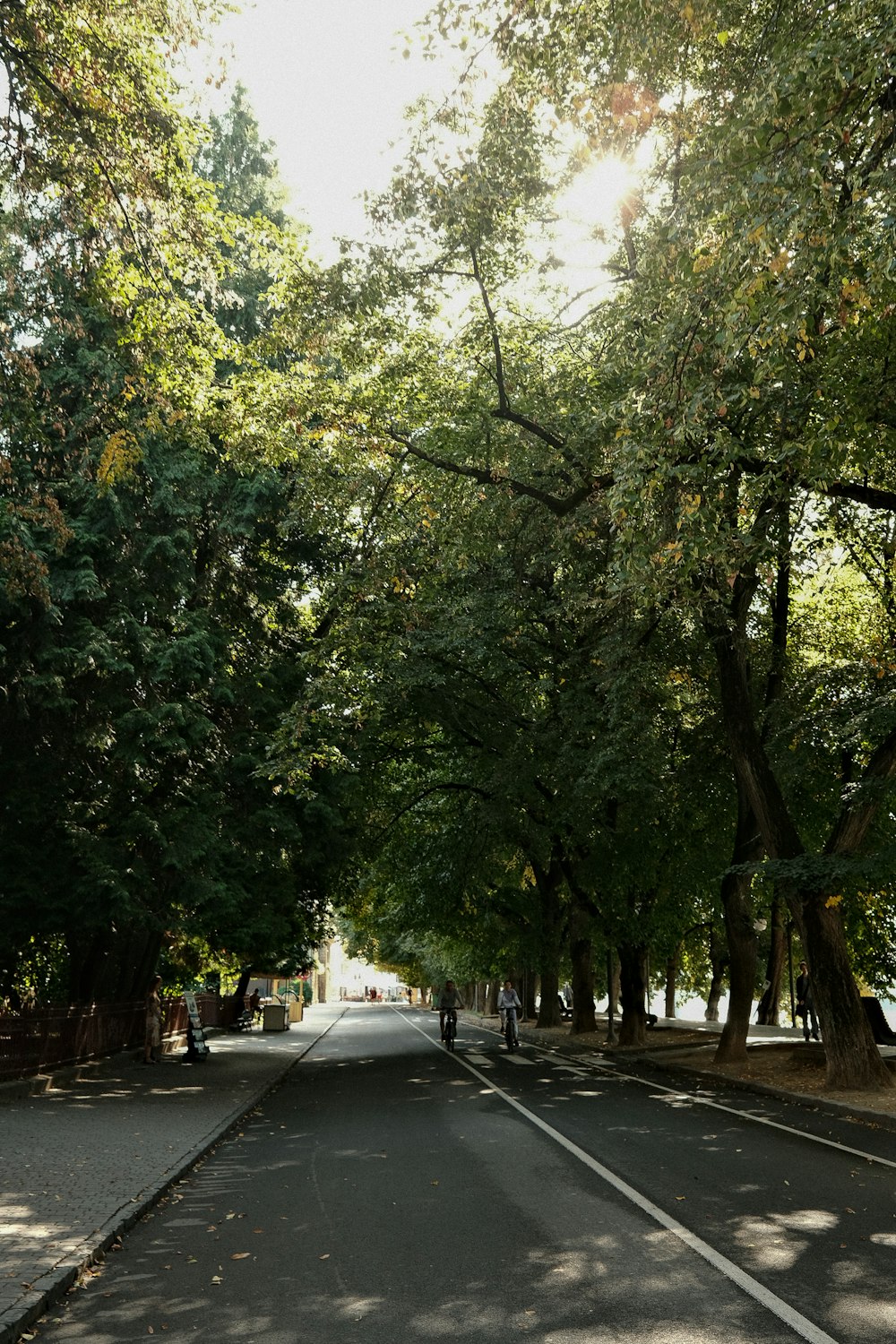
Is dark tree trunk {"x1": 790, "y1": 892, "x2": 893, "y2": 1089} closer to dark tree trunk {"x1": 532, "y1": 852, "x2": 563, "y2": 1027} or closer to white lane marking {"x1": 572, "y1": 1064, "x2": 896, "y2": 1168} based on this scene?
white lane marking {"x1": 572, "y1": 1064, "x2": 896, "y2": 1168}

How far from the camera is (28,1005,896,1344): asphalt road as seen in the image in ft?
18.5

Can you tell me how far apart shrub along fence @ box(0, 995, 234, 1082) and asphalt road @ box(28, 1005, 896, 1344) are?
519cm

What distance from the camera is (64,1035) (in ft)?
65.4

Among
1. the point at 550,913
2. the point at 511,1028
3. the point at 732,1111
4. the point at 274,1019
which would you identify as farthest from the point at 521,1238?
the point at 274,1019

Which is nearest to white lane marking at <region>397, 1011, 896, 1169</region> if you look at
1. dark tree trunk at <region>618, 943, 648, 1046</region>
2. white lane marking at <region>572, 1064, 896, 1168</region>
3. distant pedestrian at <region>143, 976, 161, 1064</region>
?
white lane marking at <region>572, 1064, 896, 1168</region>

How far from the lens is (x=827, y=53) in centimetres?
770

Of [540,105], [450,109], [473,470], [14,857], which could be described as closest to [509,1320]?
[450,109]

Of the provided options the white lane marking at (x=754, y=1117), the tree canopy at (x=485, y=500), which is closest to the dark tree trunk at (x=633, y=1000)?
the tree canopy at (x=485, y=500)

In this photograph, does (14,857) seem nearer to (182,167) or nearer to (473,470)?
(473,470)

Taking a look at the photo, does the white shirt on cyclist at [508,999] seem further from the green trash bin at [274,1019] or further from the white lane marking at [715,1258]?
the green trash bin at [274,1019]

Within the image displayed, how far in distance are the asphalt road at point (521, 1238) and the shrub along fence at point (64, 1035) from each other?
519 cm

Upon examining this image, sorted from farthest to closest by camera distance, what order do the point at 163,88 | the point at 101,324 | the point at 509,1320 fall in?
the point at 101,324, the point at 163,88, the point at 509,1320

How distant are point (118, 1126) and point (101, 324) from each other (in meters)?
14.3

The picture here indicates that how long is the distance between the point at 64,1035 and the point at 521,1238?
569 inches
